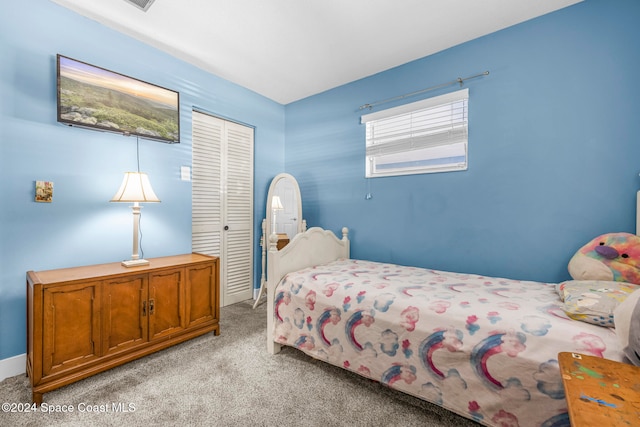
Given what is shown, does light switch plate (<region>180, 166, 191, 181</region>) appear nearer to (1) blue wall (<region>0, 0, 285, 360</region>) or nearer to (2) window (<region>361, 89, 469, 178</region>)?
(1) blue wall (<region>0, 0, 285, 360</region>)

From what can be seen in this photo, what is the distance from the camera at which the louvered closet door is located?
3.03 m

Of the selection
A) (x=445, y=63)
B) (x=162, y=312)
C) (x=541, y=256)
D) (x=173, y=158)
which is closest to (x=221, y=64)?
(x=173, y=158)

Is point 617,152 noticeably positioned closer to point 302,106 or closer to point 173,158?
point 302,106

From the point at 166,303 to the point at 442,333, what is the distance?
199cm

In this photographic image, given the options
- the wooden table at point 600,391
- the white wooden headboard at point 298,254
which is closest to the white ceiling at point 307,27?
the white wooden headboard at point 298,254

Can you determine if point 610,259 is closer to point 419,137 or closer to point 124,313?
point 419,137

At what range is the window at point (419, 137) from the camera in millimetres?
2502

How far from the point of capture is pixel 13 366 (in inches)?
74.0

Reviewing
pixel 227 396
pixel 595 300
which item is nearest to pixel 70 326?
pixel 227 396

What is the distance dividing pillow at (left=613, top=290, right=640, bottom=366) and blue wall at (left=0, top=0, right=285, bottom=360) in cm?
302

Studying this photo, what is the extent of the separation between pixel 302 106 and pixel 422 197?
204 centimetres

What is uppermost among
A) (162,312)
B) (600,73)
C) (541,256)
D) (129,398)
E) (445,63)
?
(445,63)

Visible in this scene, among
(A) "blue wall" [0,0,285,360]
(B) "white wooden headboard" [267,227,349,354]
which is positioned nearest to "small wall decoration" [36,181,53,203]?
(A) "blue wall" [0,0,285,360]

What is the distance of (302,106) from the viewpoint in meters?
3.70
